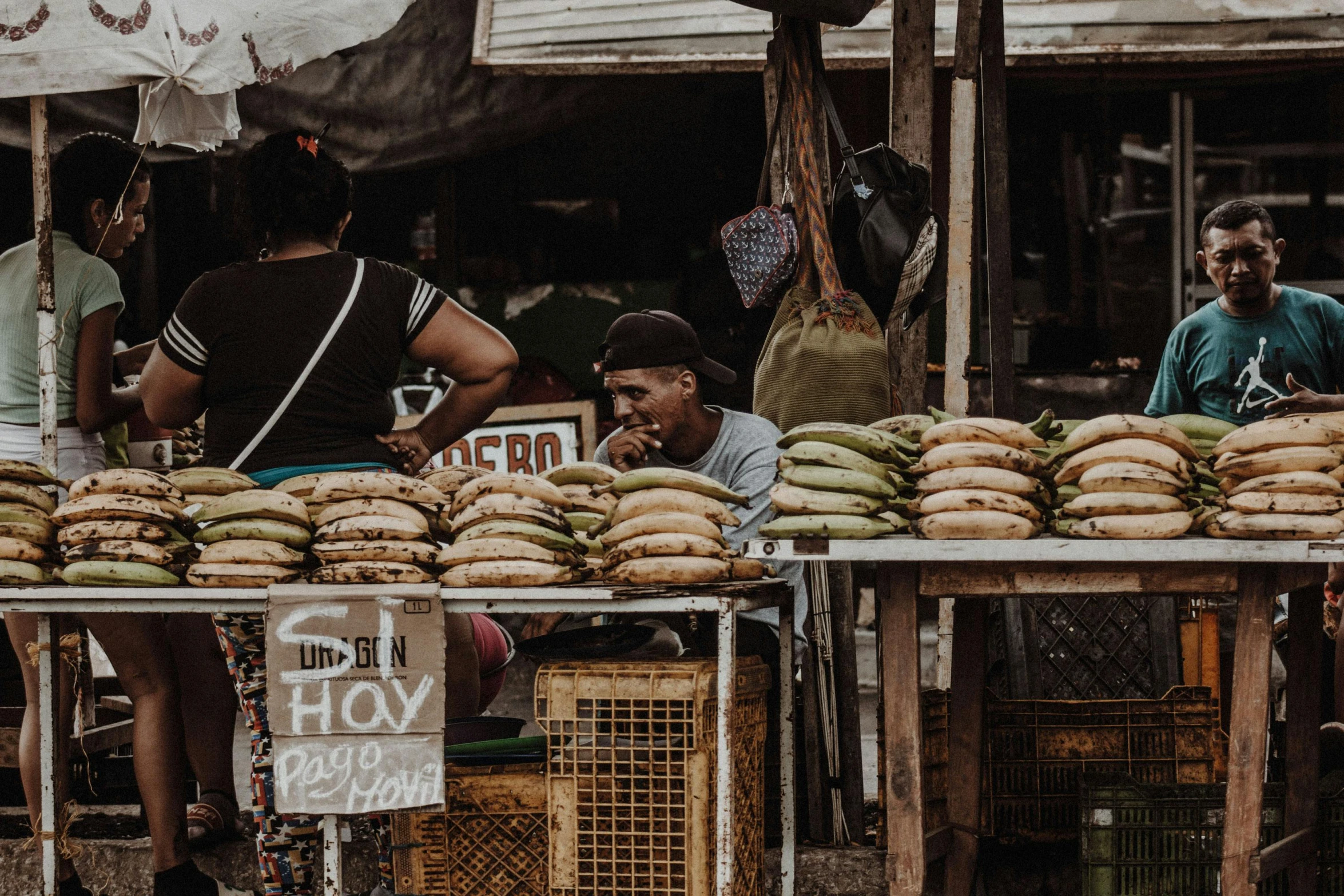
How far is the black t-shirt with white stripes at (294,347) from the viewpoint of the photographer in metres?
3.88

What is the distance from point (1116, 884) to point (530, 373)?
5.00m

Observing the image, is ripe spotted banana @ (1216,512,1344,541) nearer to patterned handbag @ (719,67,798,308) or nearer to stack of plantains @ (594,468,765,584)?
stack of plantains @ (594,468,765,584)

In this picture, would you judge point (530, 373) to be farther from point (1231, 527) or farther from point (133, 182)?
point (1231, 527)

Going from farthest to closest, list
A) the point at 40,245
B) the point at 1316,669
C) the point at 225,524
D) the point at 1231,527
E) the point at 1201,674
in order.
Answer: the point at 1201,674 < the point at 40,245 < the point at 1316,669 < the point at 225,524 < the point at 1231,527

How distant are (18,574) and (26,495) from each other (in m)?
0.25

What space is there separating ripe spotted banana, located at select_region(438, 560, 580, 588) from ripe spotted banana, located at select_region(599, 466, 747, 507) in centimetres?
39

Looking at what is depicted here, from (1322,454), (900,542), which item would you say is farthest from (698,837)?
(1322,454)

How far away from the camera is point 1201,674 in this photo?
192 inches

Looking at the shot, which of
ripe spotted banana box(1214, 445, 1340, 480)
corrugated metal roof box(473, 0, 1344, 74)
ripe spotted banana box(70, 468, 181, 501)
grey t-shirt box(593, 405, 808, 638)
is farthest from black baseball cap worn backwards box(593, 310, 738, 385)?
corrugated metal roof box(473, 0, 1344, 74)

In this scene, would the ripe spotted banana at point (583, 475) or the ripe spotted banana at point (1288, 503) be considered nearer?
the ripe spotted banana at point (1288, 503)

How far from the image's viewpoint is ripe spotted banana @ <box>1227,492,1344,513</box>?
338cm

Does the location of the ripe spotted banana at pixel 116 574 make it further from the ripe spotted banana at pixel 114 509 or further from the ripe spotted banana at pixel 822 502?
the ripe spotted banana at pixel 822 502

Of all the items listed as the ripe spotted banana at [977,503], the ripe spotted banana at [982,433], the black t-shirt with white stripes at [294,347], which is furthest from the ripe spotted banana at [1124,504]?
the black t-shirt with white stripes at [294,347]

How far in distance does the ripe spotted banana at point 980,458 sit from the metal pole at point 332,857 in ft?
5.73
